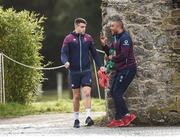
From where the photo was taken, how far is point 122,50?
14.9m

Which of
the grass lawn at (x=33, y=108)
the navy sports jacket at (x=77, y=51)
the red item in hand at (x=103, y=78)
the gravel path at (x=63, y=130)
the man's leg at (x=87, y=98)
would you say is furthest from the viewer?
the grass lawn at (x=33, y=108)

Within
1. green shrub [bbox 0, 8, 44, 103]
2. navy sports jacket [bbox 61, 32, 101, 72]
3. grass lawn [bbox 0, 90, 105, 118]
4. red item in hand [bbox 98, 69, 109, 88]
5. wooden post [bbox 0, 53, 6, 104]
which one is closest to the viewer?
red item in hand [bbox 98, 69, 109, 88]

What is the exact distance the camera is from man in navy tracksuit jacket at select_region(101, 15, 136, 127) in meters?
14.9

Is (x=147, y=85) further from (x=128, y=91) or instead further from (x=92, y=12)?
(x=92, y=12)

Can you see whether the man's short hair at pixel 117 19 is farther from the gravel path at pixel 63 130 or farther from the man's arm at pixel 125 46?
the gravel path at pixel 63 130

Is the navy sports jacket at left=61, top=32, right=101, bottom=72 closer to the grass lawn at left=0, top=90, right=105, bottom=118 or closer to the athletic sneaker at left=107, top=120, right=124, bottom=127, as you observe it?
the athletic sneaker at left=107, top=120, right=124, bottom=127

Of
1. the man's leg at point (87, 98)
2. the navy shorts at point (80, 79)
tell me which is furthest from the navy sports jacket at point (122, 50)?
the man's leg at point (87, 98)

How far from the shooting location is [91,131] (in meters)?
14.3

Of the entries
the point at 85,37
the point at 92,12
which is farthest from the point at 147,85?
the point at 92,12

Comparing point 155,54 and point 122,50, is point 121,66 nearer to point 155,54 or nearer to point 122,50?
point 122,50

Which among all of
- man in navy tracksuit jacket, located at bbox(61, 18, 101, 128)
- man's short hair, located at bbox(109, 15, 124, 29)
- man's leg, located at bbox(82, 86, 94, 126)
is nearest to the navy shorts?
man in navy tracksuit jacket, located at bbox(61, 18, 101, 128)

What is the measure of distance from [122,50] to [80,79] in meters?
1.01

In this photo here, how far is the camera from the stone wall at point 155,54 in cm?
1513

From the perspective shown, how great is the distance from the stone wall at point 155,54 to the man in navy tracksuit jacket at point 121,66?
0.24 m
